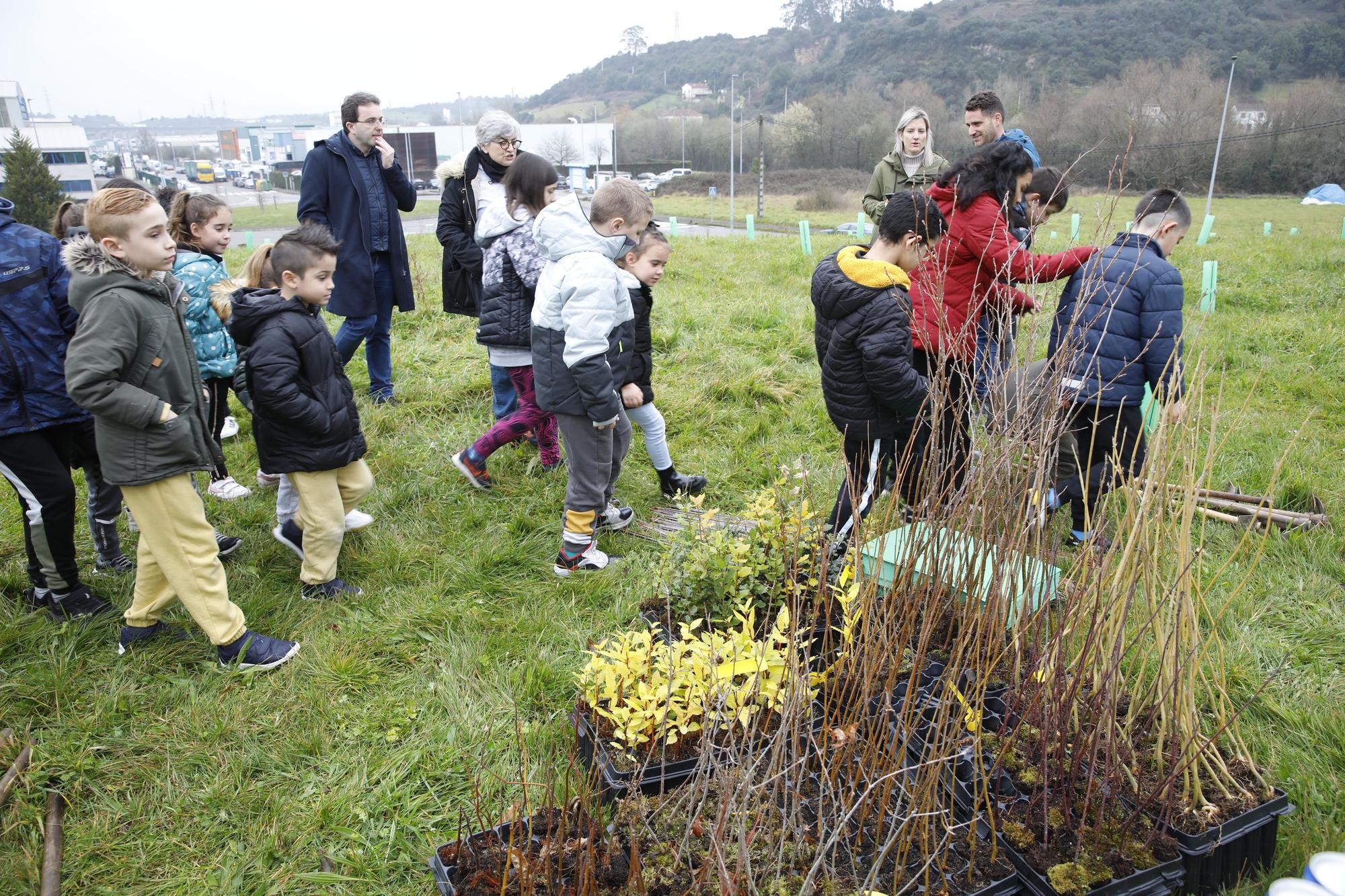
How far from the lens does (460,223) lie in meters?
4.84

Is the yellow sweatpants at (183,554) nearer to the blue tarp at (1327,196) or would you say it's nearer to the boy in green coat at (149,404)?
the boy in green coat at (149,404)

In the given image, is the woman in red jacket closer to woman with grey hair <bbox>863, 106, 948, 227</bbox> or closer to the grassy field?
the grassy field

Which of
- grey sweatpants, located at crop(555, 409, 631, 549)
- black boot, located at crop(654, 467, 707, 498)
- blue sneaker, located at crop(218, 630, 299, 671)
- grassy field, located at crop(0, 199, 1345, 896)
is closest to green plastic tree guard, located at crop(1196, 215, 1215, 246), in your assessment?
grassy field, located at crop(0, 199, 1345, 896)

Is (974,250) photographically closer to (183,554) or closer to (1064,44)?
(183,554)

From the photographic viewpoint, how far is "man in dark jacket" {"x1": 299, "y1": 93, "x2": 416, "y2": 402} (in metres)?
4.95

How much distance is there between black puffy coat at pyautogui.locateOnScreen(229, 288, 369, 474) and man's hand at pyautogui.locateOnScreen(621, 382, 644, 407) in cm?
129

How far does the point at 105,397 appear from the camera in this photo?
2572mm

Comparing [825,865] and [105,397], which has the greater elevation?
[105,397]

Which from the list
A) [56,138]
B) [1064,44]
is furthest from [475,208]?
[1064,44]

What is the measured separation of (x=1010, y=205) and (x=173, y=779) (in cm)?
403

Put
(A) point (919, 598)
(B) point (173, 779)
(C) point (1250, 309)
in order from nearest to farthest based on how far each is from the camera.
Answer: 1. (A) point (919, 598)
2. (B) point (173, 779)
3. (C) point (1250, 309)

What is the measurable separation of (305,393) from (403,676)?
3.97 ft

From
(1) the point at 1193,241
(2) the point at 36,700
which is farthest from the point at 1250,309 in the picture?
(2) the point at 36,700

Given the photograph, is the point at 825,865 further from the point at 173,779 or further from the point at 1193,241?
the point at 1193,241
